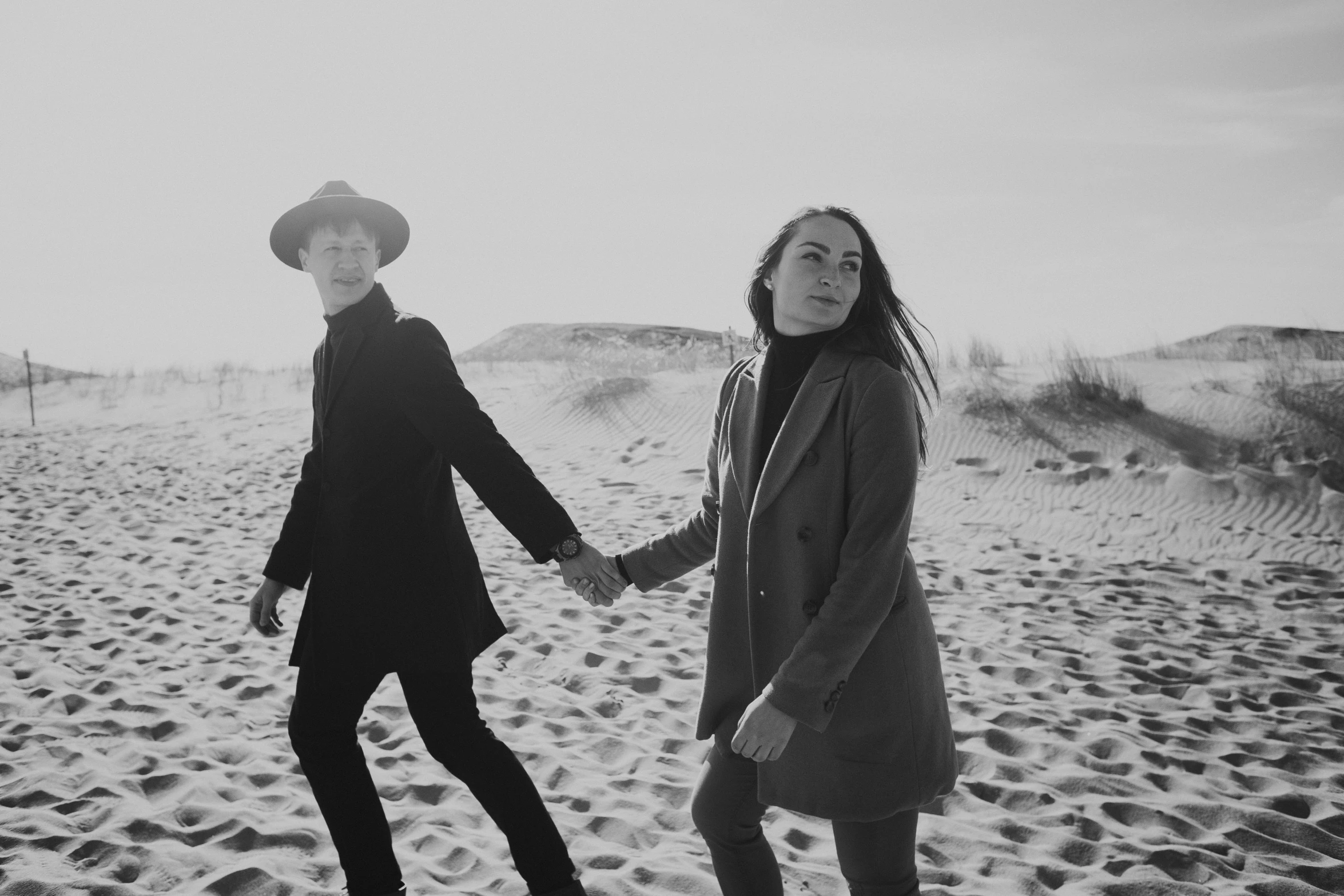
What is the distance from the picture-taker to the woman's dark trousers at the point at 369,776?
101 inches

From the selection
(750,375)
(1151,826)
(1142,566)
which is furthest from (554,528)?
(1142,566)

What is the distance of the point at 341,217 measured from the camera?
9.11 feet

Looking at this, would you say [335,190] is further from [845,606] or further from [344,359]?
[845,606]

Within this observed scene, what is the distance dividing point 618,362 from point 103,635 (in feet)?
47.0

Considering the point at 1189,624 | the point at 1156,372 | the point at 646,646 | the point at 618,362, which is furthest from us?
the point at 618,362

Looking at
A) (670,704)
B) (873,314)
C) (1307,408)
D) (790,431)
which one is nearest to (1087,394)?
(1307,408)


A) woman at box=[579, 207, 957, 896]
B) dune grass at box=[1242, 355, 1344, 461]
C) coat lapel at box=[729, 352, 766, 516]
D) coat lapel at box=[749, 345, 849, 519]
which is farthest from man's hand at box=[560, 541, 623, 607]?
dune grass at box=[1242, 355, 1344, 461]

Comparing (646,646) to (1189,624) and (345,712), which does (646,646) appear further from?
(1189,624)

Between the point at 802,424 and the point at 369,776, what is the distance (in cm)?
164

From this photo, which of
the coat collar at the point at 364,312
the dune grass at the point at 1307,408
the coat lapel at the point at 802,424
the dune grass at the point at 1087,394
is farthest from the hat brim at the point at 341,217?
the dune grass at the point at 1087,394

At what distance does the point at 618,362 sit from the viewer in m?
19.5

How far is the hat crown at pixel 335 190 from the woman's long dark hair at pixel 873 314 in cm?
130

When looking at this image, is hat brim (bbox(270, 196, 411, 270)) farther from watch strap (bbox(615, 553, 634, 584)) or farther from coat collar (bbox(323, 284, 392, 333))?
watch strap (bbox(615, 553, 634, 584))

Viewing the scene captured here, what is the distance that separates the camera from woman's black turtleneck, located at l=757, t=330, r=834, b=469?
2301 mm
